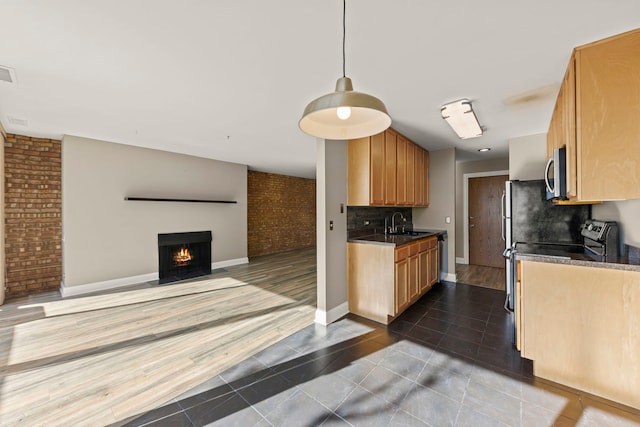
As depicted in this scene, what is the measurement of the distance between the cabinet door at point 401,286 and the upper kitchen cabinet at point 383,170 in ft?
2.71

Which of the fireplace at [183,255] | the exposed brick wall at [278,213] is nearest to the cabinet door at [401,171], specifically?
the fireplace at [183,255]

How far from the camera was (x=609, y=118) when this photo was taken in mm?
1604

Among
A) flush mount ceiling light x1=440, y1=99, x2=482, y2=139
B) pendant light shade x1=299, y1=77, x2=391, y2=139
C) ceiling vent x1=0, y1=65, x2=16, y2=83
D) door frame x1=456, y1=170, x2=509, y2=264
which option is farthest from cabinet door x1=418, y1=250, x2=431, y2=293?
ceiling vent x1=0, y1=65, x2=16, y2=83

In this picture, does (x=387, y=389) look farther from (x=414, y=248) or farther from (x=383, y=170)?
(x=383, y=170)

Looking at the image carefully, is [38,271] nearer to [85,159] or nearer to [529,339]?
[85,159]

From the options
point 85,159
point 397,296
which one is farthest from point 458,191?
point 85,159

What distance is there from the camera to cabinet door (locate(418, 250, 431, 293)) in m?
3.65

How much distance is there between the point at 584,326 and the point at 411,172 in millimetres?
2788

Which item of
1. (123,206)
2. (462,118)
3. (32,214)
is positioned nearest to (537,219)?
(462,118)

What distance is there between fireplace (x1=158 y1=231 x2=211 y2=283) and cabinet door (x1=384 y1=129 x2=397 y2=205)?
4.02 m

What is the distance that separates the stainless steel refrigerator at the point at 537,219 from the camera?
9.54 feet

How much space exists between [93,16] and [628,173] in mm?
3277

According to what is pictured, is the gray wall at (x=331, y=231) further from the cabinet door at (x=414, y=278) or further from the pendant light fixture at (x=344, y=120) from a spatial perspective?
the pendant light fixture at (x=344, y=120)

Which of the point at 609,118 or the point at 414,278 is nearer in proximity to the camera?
the point at 609,118
